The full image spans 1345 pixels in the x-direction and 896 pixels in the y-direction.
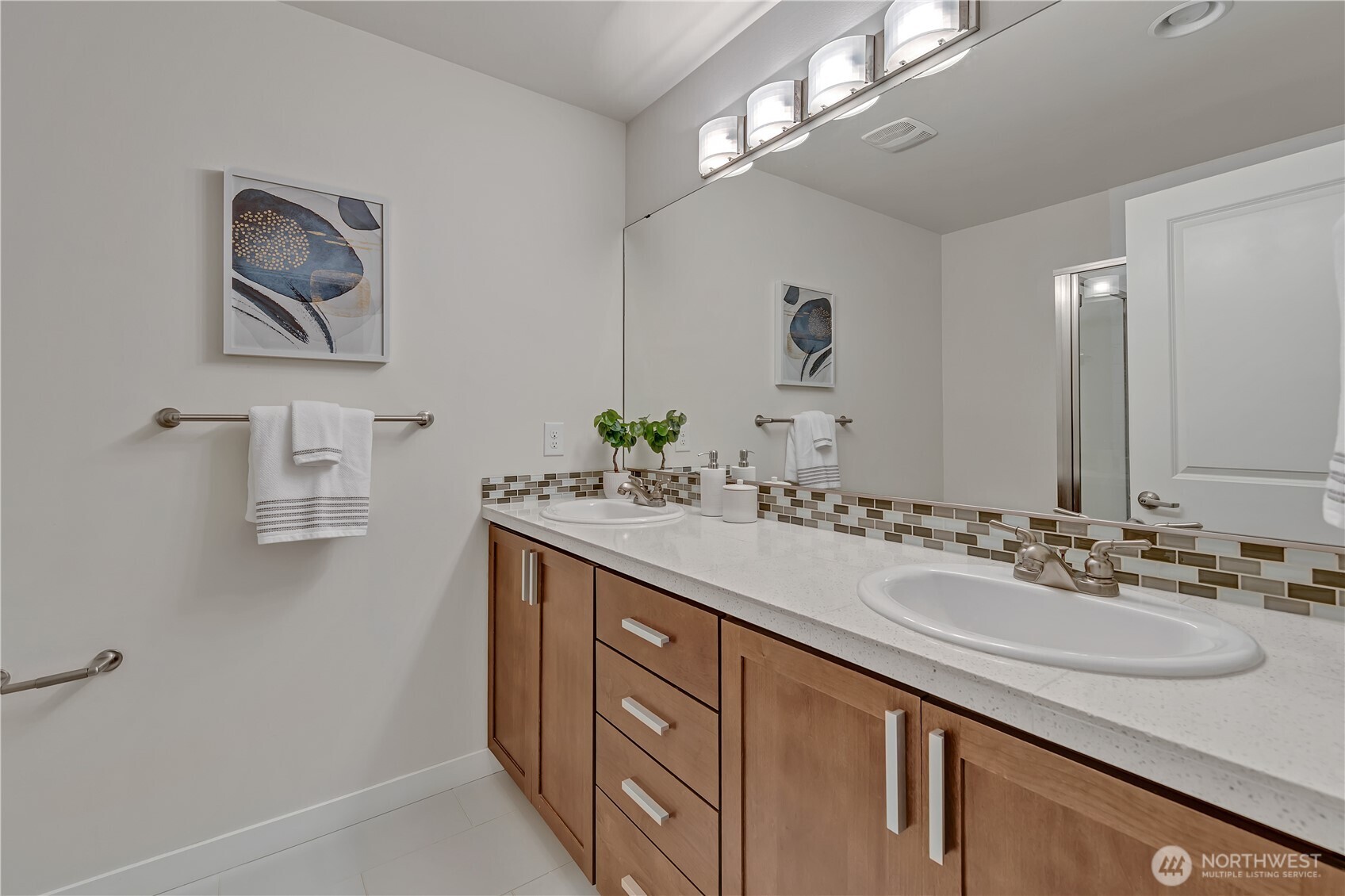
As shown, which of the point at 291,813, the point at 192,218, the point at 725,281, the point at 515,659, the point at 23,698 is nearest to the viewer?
the point at 23,698

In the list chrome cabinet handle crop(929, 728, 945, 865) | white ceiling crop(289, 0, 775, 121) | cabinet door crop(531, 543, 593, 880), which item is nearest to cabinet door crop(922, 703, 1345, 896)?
chrome cabinet handle crop(929, 728, 945, 865)

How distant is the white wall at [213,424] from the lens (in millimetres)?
1334

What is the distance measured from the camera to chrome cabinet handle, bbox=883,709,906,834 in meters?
0.72

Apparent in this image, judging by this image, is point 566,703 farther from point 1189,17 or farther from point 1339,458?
point 1189,17

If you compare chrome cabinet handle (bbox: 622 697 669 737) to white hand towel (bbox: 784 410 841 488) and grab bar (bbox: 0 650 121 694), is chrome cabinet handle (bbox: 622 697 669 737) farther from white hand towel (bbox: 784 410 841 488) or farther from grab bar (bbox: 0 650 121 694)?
grab bar (bbox: 0 650 121 694)

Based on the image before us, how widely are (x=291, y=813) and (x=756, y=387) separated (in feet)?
5.94

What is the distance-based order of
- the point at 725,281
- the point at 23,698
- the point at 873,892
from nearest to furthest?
the point at 873,892 → the point at 23,698 → the point at 725,281

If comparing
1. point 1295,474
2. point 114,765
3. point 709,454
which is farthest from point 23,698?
point 1295,474

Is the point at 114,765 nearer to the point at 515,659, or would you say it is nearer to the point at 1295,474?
the point at 515,659

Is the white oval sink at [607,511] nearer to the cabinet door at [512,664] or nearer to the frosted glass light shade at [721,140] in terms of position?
the cabinet door at [512,664]

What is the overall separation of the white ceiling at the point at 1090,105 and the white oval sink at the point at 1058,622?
72 centimetres

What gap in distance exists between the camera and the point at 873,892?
2.49ft

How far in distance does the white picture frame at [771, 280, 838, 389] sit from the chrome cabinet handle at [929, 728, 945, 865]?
40.7 inches

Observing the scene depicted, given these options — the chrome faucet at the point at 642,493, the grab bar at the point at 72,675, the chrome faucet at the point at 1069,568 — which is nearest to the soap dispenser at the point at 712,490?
the chrome faucet at the point at 642,493
